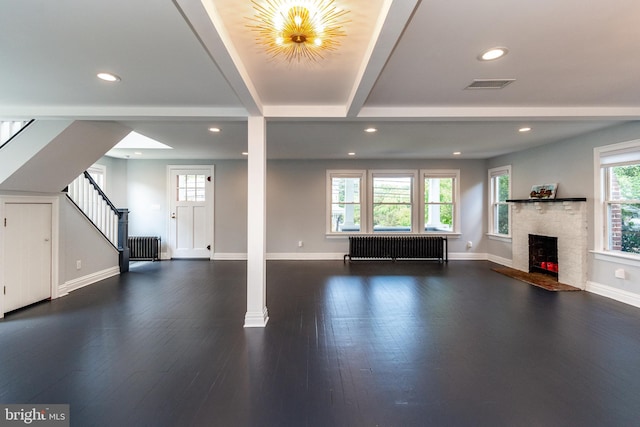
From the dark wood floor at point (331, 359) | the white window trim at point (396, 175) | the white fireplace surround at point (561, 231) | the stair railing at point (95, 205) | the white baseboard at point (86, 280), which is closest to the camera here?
the dark wood floor at point (331, 359)

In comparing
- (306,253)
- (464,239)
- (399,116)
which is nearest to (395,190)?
(464,239)

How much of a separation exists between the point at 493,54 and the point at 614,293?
4275mm

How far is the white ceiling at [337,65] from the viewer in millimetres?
1733

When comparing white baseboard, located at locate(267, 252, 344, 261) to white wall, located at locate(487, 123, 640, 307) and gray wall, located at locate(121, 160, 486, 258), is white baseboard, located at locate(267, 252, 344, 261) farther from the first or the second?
white wall, located at locate(487, 123, 640, 307)

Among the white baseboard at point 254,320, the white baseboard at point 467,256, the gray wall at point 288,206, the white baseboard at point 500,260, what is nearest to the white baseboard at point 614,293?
the white baseboard at point 500,260

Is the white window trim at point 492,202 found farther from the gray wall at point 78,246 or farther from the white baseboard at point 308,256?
the gray wall at point 78,246

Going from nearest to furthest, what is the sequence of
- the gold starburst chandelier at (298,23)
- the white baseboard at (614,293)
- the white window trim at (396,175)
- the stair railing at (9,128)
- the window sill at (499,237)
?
the gold starburst chandelier at (298,23) < the stair railing at (9,128) < the white baseboard at (614,293) < the window sill at (499,237) < the white window trim at (396,175)

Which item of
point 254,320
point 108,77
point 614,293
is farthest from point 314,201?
point 614,293

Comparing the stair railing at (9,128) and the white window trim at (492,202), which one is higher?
the stair railing at (9,128)

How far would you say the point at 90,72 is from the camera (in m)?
2.47

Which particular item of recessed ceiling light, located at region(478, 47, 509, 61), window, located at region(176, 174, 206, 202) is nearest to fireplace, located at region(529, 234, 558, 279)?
recessed ceiling light, located at region(478, 47, 509, 61)

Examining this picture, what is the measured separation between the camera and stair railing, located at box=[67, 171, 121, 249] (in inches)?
196

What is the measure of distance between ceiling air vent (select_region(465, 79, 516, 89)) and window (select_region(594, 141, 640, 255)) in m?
2.81

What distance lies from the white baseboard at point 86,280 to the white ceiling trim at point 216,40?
414cm
